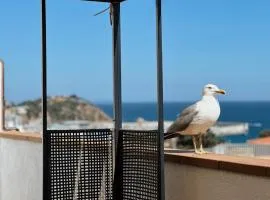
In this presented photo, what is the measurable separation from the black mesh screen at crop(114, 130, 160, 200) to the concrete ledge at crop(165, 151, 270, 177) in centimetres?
16

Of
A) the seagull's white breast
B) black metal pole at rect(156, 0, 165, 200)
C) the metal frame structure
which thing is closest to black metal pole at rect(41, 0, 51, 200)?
the metal frame structure

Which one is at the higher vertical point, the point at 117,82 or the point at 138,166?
the point at 117,82

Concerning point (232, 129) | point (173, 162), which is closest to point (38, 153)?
point (173, 162)

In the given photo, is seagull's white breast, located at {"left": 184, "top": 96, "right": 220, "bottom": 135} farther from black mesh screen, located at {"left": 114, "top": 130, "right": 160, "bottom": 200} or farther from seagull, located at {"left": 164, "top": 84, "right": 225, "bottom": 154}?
black mesh screen, located at {"left": 114, "top": 130, "right": 160, "bottom": 200}

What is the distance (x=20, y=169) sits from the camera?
4.79 meters

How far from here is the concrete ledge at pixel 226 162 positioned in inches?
101

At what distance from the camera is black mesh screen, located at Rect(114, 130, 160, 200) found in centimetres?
300

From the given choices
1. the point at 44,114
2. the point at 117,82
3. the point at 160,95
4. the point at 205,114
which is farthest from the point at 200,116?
the point at 44,114

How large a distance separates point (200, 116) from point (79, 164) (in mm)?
668

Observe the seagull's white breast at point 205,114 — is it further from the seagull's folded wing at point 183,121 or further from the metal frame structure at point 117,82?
the metal frame structure at point 117,82

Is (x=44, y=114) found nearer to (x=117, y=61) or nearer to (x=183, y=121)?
(x=117, y=61)

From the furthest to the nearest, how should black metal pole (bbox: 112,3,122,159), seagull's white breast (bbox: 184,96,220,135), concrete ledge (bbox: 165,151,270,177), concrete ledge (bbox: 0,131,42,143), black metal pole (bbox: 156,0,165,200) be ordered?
1. concrete ledge (bbox: 0,131,42,143)
2. black metal pole (bbox: 112,3,122,159)
3. seagull's white breast (bbox: 184,96,220,135)
4. black metal pole (bbox: 156,0,165,200)
5. concrete ledge (bbox: 165,151,270,177)

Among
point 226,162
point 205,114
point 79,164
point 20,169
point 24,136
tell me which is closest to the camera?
point 226,162

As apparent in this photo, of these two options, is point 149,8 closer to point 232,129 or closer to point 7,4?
point 7,4
